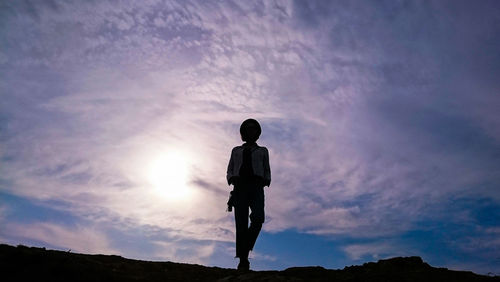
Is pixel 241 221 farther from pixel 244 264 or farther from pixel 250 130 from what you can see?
pixel 250 130

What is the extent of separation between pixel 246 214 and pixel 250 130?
1589mm

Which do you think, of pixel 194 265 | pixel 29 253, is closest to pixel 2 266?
pixel 29 253

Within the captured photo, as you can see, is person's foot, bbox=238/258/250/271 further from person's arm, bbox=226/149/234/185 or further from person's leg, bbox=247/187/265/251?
person's arm, bbox=226/149/234/185

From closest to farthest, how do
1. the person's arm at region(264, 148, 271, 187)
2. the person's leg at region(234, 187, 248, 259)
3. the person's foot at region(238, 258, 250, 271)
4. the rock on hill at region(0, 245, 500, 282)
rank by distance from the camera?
the rock on hill at region(0, 245, 500, 282)
the person's foot at region(238, 258, 250, 271)
the person's leg at region(234, 187, 248, 259)
the person's arm at region(264, 148, 271, 187)

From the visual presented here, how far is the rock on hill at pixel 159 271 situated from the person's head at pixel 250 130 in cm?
249

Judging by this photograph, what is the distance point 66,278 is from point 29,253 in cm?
93

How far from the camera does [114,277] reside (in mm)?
5738

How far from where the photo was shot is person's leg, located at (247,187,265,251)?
7.29 meters

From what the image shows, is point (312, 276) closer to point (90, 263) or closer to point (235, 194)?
point (235, 194)

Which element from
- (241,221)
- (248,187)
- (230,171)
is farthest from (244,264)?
(230,171)

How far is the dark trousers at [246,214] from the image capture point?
730cm

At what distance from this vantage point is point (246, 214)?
748cm

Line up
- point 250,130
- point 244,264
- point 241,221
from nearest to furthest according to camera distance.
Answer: point 244,264, point 241,221, point 250,130

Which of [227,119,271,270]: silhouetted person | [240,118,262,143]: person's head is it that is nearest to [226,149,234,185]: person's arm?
[227,119,271,270]: silhouetted person
